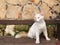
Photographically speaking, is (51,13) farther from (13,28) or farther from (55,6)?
(13,28)

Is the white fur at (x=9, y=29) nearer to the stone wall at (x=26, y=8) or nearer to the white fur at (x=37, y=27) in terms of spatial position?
the stone wall at (x=26, y=8)

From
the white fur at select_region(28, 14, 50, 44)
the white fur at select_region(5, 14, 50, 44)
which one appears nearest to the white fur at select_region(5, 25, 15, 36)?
the white fur at select_region(5, 14, 50, 44)

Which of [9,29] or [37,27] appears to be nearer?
[37,27]

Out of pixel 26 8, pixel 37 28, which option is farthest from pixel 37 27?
pixel 26 8

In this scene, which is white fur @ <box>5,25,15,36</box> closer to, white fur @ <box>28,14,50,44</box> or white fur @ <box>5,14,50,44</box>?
white fur @ <box>5,14,50,44</box>

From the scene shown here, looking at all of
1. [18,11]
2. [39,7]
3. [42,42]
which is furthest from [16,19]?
[42,42]

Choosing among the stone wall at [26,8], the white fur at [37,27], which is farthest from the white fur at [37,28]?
the stone wall at [26,8]

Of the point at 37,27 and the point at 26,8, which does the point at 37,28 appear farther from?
the point at 26,8

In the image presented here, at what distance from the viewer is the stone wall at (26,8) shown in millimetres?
1580

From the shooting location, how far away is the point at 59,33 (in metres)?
1.48

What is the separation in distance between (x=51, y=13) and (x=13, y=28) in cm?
40

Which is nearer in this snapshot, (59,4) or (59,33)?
(59,33)

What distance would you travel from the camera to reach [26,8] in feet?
5.23

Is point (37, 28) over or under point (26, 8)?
under
